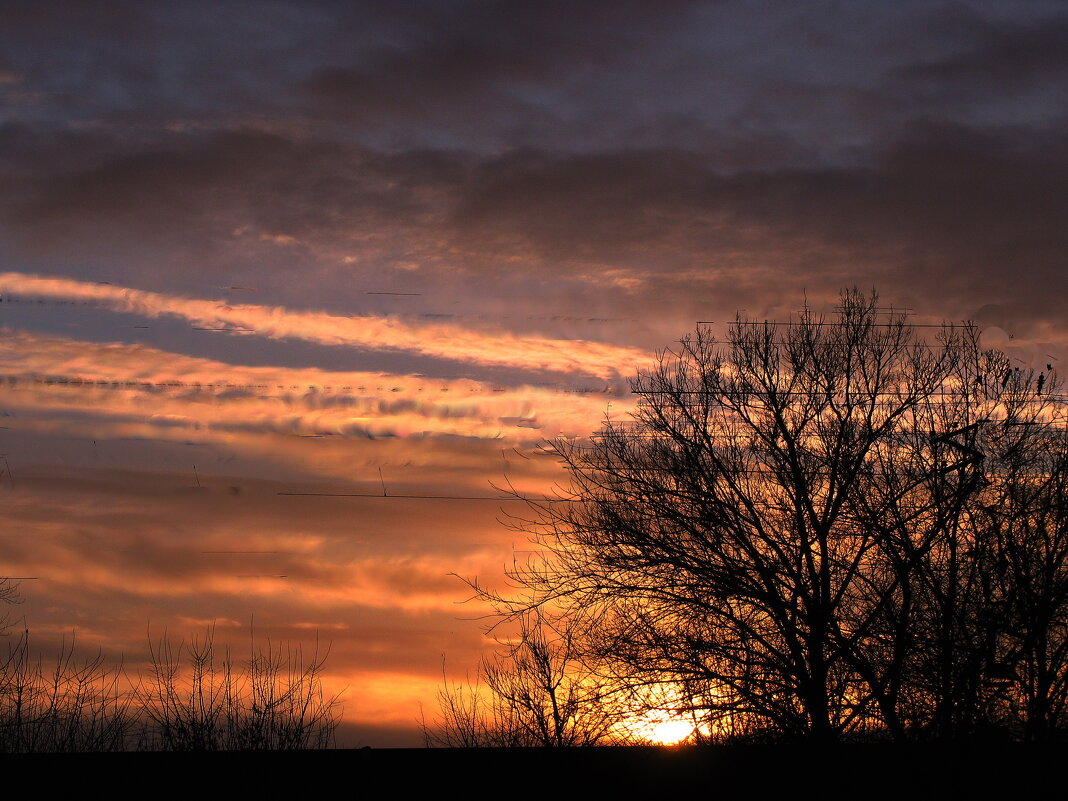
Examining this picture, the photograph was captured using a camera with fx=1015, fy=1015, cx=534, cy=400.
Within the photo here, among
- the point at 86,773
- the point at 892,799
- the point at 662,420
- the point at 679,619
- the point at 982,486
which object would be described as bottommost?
the point at 892,799

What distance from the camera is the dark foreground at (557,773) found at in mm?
12383

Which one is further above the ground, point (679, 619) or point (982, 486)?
point (982, 486)

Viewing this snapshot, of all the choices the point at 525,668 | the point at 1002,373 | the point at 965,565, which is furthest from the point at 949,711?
the point at 525,668

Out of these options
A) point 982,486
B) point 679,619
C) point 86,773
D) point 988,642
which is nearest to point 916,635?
point 988,642

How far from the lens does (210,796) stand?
1211cm

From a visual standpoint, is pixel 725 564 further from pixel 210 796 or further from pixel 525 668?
pixel 210 796

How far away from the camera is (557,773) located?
43.5 ft

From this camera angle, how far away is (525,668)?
24.4 metres

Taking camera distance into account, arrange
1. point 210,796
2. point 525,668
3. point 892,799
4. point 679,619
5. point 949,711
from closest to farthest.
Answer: point 210,796 → point 892,799 → point 949,711 → point 679,619 → point 525,668

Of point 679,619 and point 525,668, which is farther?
point 525,668

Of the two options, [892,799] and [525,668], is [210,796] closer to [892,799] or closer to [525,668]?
[892,799]

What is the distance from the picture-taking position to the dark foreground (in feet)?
40.6

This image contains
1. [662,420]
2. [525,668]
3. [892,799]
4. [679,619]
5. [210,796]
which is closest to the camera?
[210,796]

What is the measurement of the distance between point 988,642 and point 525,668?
34.7ft
